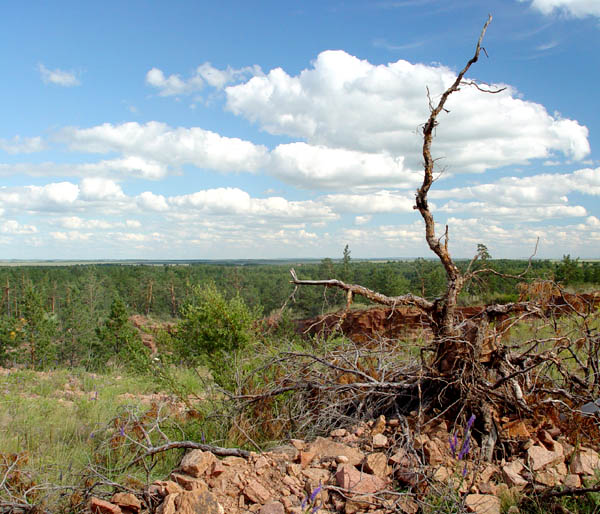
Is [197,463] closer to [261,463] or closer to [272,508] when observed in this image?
[261,463]

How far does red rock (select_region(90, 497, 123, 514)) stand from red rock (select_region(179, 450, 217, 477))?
0.43 metres

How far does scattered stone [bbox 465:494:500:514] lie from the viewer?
94.3 inches

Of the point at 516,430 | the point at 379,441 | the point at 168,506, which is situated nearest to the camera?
the point at 168,506

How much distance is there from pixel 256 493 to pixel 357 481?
0.60 m

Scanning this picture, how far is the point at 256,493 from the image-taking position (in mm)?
2469

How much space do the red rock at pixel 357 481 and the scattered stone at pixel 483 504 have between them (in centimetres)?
49

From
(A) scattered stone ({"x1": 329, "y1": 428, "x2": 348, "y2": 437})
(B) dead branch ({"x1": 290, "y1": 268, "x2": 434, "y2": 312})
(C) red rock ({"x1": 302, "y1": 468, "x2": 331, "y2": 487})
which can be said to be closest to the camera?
(C) red rock ({"x1": 302, "y1": 468, "x2": 331, "y2": 487})

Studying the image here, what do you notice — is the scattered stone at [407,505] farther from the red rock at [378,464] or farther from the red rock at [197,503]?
the red rock at [197,503]

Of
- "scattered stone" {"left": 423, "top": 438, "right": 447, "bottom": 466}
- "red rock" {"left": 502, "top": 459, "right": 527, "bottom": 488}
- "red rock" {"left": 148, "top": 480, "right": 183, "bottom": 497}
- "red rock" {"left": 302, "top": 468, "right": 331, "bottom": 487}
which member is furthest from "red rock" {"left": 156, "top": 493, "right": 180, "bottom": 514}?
"red rock" {"left": 502, "top": 459, "right": 527, "bottom": 488}

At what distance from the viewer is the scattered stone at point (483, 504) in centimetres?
240

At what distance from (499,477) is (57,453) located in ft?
11.8

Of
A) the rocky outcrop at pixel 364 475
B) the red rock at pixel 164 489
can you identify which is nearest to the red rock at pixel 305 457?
the rocky outcrop at pixel 364 475

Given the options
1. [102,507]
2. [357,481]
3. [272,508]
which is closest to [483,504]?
[357,481]

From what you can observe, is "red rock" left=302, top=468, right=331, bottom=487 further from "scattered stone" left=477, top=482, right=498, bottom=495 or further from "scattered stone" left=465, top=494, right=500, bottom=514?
"scattered stone" left=477, top=482, right=498, bottom=495
